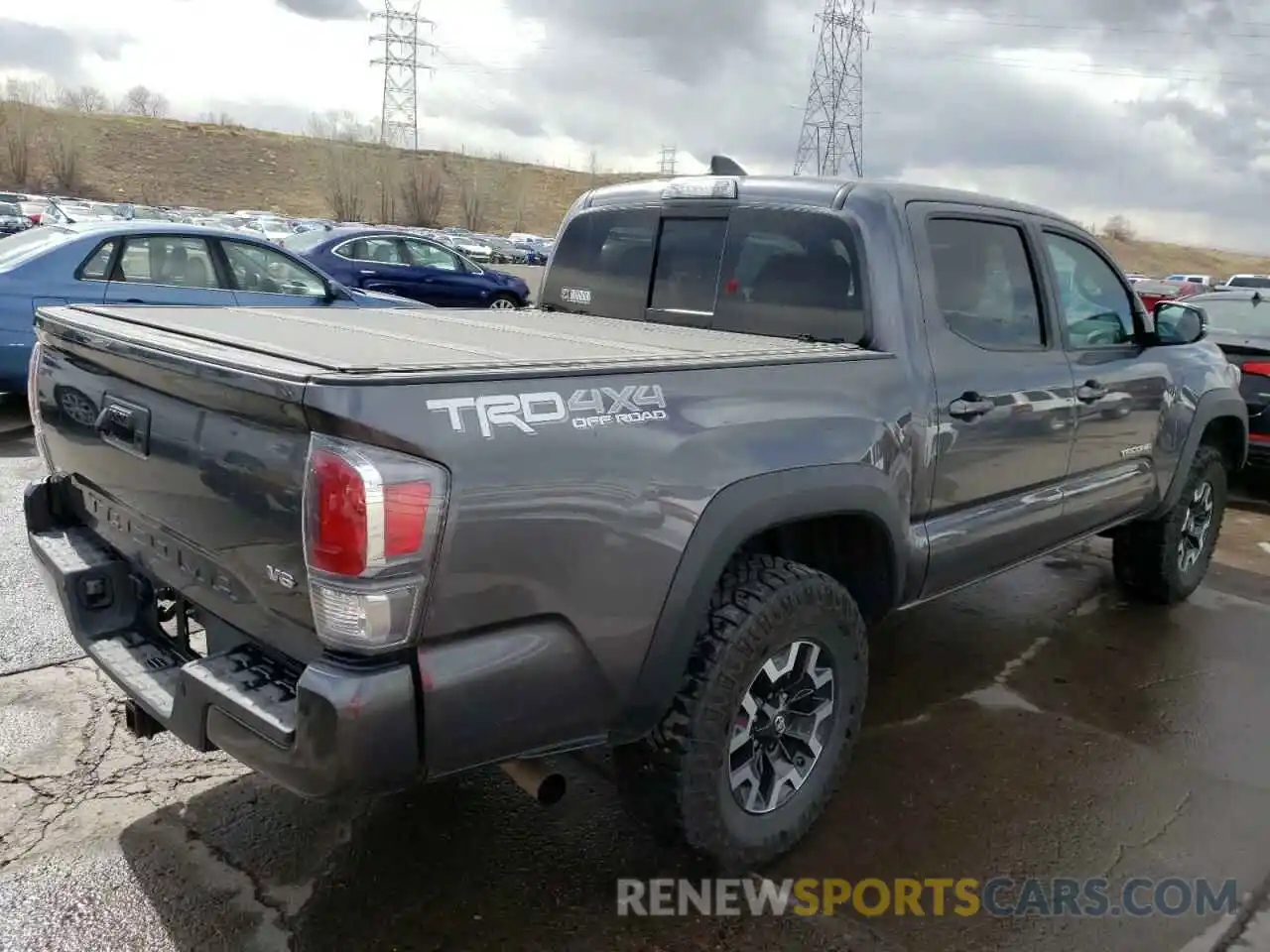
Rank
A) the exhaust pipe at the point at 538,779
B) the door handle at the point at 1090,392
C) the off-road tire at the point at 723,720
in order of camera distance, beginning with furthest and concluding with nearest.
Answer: the door handle at the point at 1090,392 → the off-road tire at the point at 723,720 → the exhaust pipe at the point at 538,779

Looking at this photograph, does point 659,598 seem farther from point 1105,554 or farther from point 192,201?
point 192,201

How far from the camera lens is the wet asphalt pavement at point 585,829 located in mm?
2637

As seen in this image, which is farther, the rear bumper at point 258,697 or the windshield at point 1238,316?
the windshield at point 1238,316

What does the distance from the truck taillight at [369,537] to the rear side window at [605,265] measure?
2.25 metres

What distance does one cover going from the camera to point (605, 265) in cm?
431

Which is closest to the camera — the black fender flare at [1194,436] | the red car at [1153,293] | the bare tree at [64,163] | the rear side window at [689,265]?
the rear side window at [689,265]

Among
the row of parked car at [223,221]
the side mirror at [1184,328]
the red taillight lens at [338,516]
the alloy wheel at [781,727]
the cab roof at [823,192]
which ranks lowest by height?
the row of parked car at [223,221]

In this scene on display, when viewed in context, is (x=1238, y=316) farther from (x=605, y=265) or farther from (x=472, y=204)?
(x=472, y=204)

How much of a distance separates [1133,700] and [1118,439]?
111 cm

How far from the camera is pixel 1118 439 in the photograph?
436cm

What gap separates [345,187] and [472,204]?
10294 mm

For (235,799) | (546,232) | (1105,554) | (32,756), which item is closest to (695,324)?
(235,799)

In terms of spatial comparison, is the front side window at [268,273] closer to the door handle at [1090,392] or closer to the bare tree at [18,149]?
the door handle at [1090,392]

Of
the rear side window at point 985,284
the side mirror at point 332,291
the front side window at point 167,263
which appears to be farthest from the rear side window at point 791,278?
the side mirror at point 332,291
